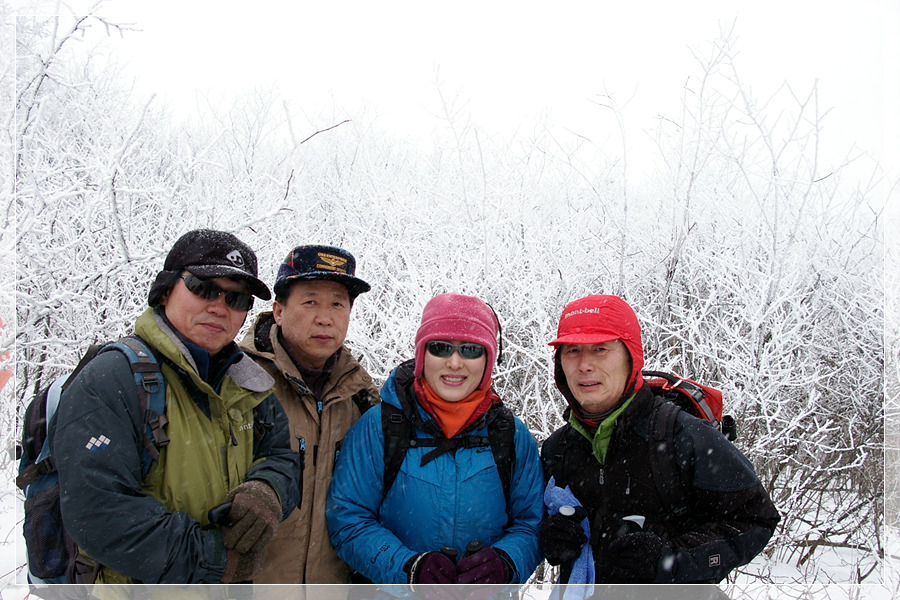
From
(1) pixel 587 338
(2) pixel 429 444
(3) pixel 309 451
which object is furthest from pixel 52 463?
(1) pixel 587 338

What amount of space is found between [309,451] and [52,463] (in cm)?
79

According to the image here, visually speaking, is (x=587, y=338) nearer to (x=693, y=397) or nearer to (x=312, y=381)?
(x=693, y=397)

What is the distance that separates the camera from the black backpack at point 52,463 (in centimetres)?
133

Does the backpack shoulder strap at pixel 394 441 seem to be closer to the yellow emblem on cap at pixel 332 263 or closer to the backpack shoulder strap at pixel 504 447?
the backpack shoulder strap at pixel 504 447

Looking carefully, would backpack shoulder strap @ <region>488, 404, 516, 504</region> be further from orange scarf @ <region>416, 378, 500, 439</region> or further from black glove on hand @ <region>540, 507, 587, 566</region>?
black glove on hand @ <region>540, 507, 587, 566</region>

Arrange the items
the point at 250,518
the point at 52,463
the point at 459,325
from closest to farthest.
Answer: the point at 52,463 → the point at 250,518 → the point at 459,325

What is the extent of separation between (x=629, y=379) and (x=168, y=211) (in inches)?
164

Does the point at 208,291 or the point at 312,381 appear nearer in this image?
the point at 208,291

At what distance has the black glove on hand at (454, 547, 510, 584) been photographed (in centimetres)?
163

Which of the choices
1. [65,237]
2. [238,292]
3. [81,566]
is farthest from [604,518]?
[65,237]

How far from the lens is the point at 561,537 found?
1660 millimetres

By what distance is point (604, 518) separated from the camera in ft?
5.71

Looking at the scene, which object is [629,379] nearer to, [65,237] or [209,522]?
[209,522]

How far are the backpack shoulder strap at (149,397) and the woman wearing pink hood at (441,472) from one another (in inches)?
26.6
